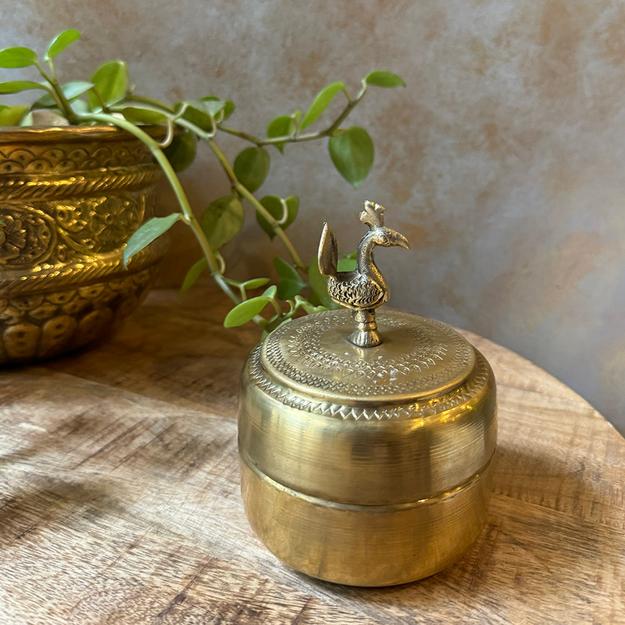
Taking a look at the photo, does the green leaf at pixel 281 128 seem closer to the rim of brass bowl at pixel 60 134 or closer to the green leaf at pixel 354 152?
the green leaf at pixel 354 152

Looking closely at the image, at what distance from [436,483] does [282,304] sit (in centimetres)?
50

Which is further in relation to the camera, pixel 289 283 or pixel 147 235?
pixel 289 283

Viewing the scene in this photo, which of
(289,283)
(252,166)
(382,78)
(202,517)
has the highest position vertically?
(382,78)

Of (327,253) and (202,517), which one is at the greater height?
(327,253)

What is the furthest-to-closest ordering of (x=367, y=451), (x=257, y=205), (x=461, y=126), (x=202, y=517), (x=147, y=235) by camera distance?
1. (x=461, y=126)
2. (x=257, y=205)
3. (x=147, y=235)
4. (x=202, y=517)
5. (x=367, y=451)

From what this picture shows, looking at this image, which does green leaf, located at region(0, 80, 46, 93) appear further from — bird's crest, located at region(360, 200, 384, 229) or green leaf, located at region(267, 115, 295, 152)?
bird's crest, located at region(360, 200, 384, 229)

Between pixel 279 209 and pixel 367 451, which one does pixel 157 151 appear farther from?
pixel 367 451

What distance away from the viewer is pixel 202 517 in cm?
49

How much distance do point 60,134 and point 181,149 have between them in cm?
16

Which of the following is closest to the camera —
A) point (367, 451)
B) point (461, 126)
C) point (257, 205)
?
point (367, 451)

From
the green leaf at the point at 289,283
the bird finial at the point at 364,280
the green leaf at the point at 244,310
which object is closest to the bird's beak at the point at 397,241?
the bird finial at the point at 364,280

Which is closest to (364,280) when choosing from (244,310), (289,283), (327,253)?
(327,253)

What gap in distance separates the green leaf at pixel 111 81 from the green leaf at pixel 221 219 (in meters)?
0.15

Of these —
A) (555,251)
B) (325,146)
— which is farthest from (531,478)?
(325,146)
